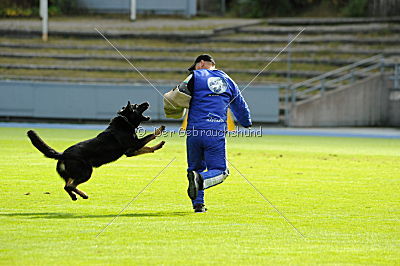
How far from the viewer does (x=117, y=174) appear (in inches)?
555

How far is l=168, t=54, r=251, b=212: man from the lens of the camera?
9469mm

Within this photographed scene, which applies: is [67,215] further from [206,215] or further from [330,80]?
[330,80]

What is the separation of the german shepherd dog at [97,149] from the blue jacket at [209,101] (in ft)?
1.89

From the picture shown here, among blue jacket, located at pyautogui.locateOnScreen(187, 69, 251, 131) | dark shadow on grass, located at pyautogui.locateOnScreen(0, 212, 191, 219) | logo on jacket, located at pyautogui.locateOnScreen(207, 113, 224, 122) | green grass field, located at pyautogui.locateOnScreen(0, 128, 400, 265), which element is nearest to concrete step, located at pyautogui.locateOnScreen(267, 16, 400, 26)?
green grass field, located at pyautogui.locateOnScreen(0, 128, 400, 265)

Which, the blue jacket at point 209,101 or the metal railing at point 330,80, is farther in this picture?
the metal railing at point 330,80

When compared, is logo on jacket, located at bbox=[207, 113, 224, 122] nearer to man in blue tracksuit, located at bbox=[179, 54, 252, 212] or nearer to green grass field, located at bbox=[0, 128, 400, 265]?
man in blue tracksuit, located at bbox=[179, 54, 252, 212]

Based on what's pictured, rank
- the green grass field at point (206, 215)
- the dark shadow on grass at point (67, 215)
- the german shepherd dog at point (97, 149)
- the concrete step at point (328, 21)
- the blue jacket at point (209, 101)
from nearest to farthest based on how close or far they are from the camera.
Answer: the green grass field at point (206, 215), the dark shadow on grass at point (67, 215), the german shepherd dog at point (97, 149), the blue jacket at point (209, 101), the concrete step at point (328, 21)

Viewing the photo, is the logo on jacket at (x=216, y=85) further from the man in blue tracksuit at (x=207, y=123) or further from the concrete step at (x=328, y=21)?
the concrete step at (x=328, y=21)

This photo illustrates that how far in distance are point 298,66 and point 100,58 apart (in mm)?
8283

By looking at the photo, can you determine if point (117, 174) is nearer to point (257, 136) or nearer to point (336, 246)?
point (336, 246)

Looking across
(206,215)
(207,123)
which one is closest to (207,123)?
(207,123)

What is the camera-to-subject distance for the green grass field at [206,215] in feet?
24.0

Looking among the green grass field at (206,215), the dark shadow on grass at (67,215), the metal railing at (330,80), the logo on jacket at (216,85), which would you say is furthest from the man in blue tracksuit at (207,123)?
the metal railing at (330,80)

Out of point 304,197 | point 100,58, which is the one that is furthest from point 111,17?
point 304,197
